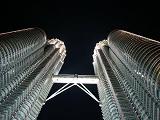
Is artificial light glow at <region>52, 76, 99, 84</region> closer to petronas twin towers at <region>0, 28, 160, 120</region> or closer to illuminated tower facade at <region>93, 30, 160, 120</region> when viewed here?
petronas twin towers at <region>0, 28, 160, 120</region>

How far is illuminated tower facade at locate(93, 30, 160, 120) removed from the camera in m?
30.5

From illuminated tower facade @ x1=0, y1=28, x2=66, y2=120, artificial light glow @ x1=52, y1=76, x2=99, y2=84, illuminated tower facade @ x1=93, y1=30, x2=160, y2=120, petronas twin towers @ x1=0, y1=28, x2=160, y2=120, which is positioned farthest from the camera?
artificial light glow @ x1=52, y1=76, x2=99, y2=84

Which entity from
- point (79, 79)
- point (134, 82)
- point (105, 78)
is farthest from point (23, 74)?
point (134, 82)

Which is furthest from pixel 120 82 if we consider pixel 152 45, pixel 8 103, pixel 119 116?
pixel 152 45

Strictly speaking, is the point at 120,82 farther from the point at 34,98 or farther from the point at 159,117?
the point at 159,117

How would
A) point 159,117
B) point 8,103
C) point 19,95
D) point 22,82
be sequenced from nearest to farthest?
point 159,117 < point 8,103 < point 19,95 < point 22,82

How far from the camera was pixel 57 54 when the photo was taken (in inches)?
3046

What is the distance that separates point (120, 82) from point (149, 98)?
60.5ft

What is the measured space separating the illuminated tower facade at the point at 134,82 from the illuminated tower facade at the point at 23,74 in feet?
31.9

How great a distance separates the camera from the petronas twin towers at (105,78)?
109ft

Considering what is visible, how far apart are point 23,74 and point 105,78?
1228 centimetres

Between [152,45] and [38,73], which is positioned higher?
[152,45]

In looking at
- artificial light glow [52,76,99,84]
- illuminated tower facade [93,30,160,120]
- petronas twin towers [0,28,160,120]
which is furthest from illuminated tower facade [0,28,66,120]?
illuminated tower facade [93,30,160,120]

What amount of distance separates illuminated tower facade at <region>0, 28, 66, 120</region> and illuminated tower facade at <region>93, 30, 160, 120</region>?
972 cm
